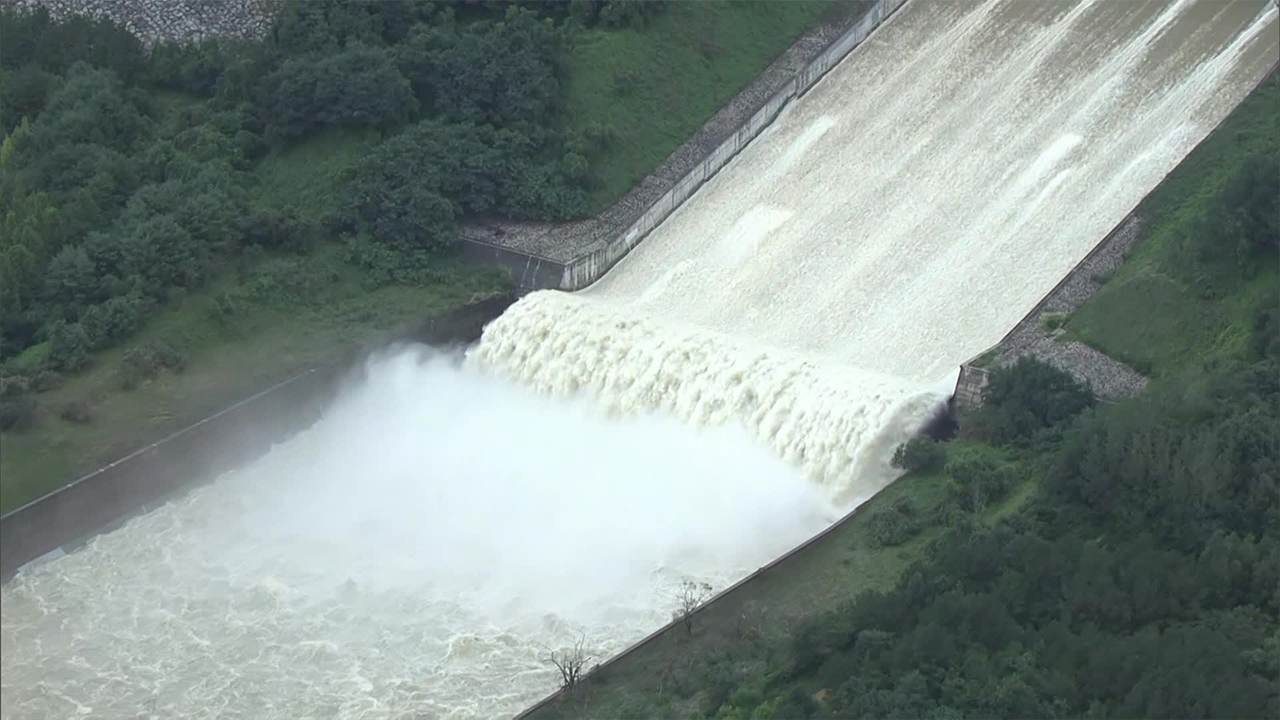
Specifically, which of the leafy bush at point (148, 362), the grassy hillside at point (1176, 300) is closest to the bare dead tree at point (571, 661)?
the leafy bush at point (148, 362)

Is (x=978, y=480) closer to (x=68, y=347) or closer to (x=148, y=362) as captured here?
(x=148, y=362)

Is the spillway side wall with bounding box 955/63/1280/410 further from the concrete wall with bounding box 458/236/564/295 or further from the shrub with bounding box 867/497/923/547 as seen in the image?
the concrete wall with bounding box 458/236/564/295

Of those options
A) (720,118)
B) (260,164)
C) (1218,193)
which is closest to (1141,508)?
(1218,193)

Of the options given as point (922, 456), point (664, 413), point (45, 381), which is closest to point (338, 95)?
point (45, 381)

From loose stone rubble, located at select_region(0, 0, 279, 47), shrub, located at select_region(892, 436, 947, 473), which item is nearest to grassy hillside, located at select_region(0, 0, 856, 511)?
loose stone rubble, located at select_region(0, 0, 279, 47)

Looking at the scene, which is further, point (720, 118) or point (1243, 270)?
point (720, 118)

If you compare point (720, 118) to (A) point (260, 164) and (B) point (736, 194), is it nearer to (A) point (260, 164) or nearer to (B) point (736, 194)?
(B) point (736, 194)
